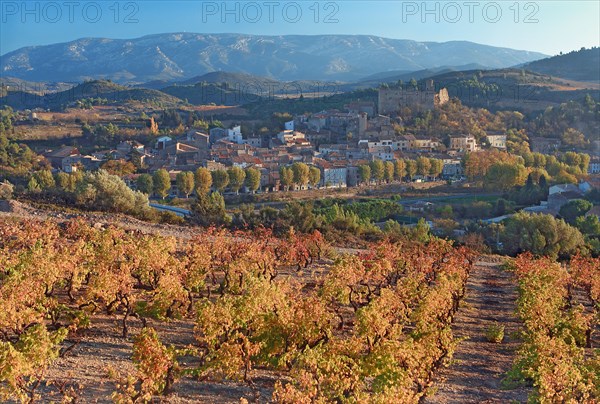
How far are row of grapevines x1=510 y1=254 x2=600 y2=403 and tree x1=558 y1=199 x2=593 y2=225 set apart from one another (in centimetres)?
2115

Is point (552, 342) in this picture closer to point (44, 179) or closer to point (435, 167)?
point (44, 179)

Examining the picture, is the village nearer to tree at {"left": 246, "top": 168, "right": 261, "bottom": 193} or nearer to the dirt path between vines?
tree at {"left": 246, "top": 168, "right": 261, "bottom": 193}

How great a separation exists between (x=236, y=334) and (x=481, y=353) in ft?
19.1

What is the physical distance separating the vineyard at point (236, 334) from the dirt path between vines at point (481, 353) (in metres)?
0.24

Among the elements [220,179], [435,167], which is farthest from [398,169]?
[220,179]

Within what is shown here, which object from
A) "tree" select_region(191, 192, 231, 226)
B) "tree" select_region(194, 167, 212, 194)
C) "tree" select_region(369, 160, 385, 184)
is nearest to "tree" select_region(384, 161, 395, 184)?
"tree" select_region(369, 160, 385, 184)

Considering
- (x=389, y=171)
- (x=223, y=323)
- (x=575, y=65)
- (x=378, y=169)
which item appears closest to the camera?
(x=223, y=323)

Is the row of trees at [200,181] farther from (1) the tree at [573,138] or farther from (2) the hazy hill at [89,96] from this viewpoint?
(2) the hazy hill at [89,96]

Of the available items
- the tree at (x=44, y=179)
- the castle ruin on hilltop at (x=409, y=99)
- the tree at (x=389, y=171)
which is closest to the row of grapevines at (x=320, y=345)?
the tree at (x=44, y=179)

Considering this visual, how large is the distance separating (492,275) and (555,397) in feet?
43.3

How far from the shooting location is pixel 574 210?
37625mm

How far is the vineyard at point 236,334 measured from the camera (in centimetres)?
830

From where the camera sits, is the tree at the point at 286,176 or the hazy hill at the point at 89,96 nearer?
the tree at the point at 286,176

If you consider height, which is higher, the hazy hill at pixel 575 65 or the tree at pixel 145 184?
the hazy hill at pixel 575 65
